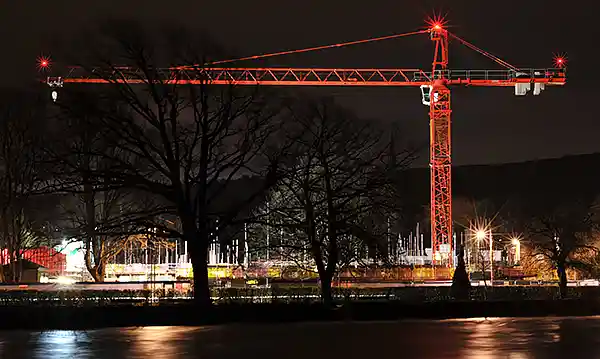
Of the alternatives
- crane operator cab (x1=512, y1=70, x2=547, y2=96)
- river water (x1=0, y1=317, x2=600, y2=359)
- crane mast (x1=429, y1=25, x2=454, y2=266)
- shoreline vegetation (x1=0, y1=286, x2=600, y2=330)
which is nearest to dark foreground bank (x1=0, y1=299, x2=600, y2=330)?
shoreline vegetation (x1=0, y1=286, x2=600, y2=330)

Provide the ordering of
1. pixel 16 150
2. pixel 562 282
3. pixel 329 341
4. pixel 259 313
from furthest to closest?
1. pixel 16 150
2. pixel 562 282
3. pixel 259 313
4. pixel 329 341

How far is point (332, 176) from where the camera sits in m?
43.4

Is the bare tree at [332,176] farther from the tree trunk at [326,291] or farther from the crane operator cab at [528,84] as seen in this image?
the crane operator cab at [528,84]

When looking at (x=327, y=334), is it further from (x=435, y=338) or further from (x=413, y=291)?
(x=413, y=291)

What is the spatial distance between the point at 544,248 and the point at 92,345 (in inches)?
1248

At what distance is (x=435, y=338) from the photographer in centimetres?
2928

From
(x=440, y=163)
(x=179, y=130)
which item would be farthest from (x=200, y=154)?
(x=440, y=163)

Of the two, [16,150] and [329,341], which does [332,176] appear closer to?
[329,341]

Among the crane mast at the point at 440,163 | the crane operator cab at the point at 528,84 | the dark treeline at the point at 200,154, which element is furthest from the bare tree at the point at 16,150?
the crane operator cab at the point at 528,84

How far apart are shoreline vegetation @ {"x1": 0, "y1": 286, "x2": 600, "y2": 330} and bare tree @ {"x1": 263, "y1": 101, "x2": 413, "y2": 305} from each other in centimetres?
184

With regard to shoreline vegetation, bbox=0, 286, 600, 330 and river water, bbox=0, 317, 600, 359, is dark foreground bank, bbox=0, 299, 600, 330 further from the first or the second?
river water, bbox=0, 317, 600, 359

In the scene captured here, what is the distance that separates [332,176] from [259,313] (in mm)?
8931

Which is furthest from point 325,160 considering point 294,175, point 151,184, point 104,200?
point 104,200

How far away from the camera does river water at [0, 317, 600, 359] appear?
24.5 m
